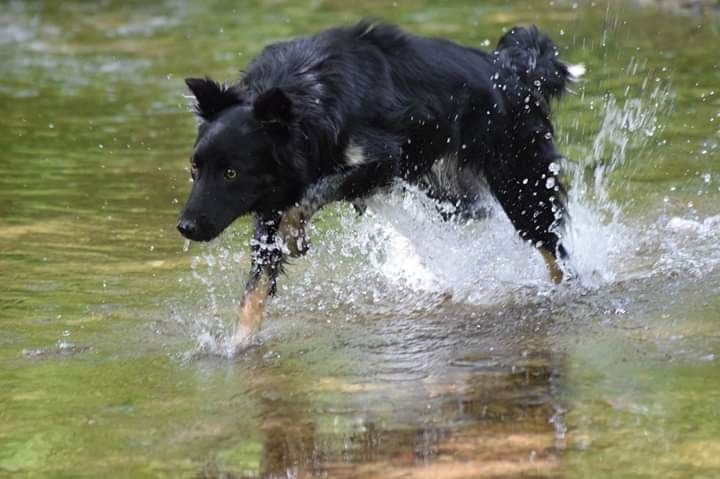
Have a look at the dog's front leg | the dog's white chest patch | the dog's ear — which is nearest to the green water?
the dog's front leg

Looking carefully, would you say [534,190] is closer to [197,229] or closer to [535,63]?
[535,63]

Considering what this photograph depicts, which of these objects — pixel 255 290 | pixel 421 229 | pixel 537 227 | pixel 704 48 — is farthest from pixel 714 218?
pixel 704 48

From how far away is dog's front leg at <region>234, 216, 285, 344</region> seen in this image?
252 inches

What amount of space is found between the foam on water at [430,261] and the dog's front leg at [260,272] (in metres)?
0.16

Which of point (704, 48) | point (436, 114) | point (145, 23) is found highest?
point (436, 114)

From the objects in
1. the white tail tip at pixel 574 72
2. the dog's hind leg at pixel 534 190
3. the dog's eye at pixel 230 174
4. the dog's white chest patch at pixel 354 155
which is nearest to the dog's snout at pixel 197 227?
the dog's eye at pixel 230 174

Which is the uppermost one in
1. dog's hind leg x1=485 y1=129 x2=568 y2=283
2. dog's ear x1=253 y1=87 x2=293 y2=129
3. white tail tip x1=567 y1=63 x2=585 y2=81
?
dog's ear x1=253 y1=87 x2=293 y2=129

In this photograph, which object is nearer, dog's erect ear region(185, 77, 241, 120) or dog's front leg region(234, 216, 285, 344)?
dog's erect ear region(185, 77, 241, 120)

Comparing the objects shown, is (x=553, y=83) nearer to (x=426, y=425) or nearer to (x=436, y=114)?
(x=436, y=114)

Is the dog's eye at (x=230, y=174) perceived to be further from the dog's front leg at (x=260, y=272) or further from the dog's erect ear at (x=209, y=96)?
the dog's front leg at (x=260, y=272)

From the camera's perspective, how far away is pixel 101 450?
490 centimetres

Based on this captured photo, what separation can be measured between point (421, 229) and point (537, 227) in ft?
2.28

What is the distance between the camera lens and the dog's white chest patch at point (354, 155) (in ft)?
20.2

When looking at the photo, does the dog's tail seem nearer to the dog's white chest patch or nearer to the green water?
the green water
